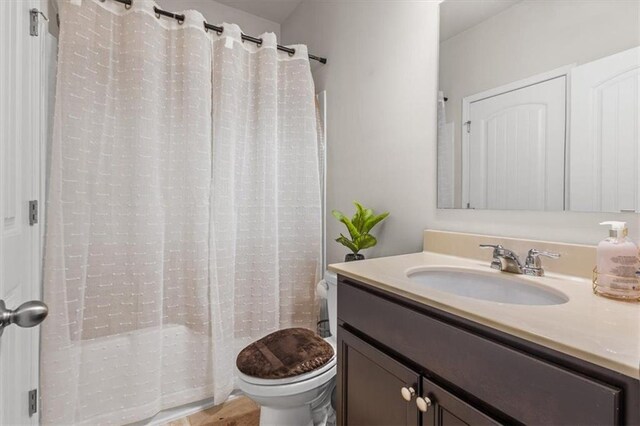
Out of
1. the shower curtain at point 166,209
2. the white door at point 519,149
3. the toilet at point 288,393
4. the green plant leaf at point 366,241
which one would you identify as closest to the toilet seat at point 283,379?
the toilet at point 288,393

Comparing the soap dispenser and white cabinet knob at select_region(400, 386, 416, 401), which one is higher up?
the soap dispenser

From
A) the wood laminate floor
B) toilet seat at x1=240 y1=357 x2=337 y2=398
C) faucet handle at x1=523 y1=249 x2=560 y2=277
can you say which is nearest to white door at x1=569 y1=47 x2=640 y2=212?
faucet handle at x1=523 y1=249 x2=560 y2=277

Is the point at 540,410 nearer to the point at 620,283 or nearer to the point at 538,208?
the point at 620,283

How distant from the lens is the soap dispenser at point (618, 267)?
718 millimetres

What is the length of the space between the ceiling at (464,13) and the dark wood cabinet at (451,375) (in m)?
1.11

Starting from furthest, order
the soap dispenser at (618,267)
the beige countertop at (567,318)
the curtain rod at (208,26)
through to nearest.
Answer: the curtain rod at (208,26), the soap dispenser at (618,267), the beige countertop at (567,318)

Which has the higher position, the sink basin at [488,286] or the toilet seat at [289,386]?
the sink basin at [488,286]

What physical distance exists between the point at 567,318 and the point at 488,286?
422mm

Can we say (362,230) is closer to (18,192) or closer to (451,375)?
(451,375)

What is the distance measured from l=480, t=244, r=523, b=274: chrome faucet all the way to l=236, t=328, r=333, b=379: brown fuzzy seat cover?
77 centimetres

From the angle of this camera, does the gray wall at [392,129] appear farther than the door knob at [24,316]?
Yes

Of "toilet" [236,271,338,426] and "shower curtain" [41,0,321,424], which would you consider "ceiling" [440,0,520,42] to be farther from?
"toilet" [236,271,338,426]

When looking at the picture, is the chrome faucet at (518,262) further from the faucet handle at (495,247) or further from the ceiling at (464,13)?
the ceiling at (464,13)

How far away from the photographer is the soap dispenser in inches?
28.3
